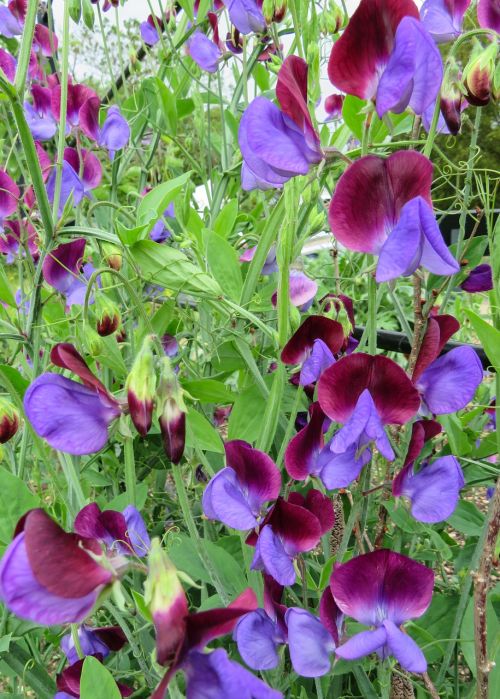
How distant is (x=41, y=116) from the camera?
1.26 meters

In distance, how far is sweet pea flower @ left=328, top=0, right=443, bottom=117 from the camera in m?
0.49

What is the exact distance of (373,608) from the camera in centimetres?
57

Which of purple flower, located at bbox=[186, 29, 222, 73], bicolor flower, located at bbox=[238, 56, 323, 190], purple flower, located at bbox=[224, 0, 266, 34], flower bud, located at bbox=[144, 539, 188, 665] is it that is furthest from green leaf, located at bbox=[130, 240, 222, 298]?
purple flower, located at bbox=[186, 29, 222, 73]

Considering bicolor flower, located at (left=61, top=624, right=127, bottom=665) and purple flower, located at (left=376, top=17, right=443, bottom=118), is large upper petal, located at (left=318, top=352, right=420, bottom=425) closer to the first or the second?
purple flower, located at (left=376, top=17, right=443, bottom=118)

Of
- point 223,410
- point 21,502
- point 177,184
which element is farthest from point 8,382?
point 223,410

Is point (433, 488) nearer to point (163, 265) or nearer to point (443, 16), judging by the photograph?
point (163, 265)

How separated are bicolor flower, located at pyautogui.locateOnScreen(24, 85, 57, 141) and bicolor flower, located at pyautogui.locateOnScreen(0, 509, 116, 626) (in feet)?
3.24

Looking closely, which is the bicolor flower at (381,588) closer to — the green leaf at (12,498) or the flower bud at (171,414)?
the flower bud at (171,414)

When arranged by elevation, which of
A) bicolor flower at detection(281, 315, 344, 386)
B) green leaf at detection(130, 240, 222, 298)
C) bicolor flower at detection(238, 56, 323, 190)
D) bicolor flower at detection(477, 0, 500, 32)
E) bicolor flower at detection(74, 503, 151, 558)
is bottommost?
bicolor flower at detection(74, 503, 151, 558)

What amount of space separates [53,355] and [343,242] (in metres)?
0.27

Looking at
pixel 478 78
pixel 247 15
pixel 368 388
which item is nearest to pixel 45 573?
pixel 368 388

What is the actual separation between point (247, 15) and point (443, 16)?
423mm

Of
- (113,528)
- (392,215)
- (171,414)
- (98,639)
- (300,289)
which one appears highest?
(392,215)

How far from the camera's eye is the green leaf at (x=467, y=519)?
84cm
